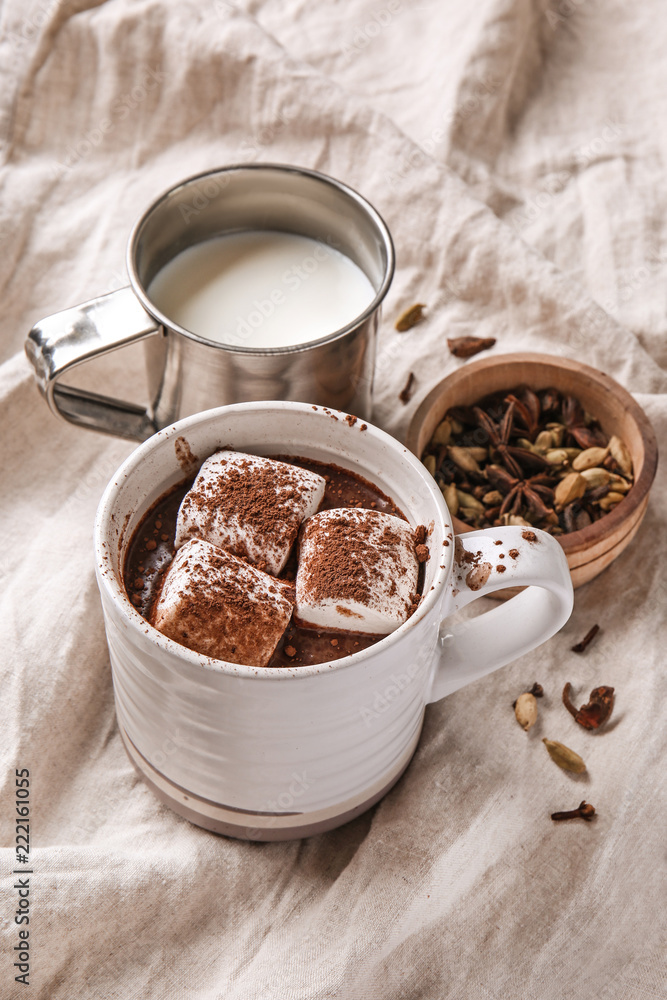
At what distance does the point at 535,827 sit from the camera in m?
1.13

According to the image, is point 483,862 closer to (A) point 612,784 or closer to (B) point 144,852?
(A) point 612,784

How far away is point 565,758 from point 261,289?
29.1 inches

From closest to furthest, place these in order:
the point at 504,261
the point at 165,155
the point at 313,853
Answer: the point at 313,853, the point at 504,261, the point at 165,155

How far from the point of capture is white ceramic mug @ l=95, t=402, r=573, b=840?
2.83 ft

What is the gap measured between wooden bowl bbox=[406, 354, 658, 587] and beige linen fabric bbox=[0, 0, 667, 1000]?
0.10 meters

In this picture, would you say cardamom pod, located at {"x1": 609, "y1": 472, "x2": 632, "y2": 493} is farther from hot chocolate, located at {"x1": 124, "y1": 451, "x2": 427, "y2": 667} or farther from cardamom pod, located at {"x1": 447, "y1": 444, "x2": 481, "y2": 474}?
hot chocolate, located at {"x1": 124, "y1": 451, "x2": 427, "y2": 667}

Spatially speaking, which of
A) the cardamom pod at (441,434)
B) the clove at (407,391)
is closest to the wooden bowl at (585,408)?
the cardamom pod at (441,434)

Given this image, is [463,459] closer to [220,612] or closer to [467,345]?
[467,345]

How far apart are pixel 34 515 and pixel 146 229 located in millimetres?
427

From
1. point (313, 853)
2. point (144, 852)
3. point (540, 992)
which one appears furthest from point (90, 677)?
point (540, 992)

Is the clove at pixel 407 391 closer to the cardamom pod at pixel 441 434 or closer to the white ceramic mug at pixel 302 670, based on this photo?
the cardamom pod at pixel 441 434

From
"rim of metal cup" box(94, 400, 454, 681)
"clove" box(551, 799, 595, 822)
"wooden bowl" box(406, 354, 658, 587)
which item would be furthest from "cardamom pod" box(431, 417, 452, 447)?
"clove" box(551, 799, 595, 822)

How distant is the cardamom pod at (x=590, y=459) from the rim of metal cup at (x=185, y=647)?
0.44m

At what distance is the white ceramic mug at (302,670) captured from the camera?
86 cm
